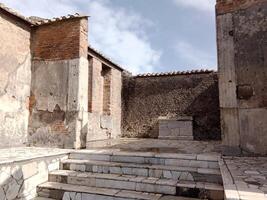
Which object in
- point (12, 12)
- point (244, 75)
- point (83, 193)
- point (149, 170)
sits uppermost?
point (12, 12)

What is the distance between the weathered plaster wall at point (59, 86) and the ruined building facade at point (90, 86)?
0.03 m

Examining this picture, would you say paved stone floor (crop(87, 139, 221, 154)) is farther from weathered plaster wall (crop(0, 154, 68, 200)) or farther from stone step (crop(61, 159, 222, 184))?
weathered plaster wall (crop(0, 154, 68, 200))

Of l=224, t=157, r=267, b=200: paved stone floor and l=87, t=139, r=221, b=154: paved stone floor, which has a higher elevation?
l=87, t=139, r=221, b=154: paved stone floor

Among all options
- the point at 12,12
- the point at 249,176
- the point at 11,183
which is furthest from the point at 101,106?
the point at 249,176

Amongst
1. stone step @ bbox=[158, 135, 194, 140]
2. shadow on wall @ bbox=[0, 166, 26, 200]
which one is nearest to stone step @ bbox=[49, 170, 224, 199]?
shadow on wall @ bbox=[0, 166, 26, 200]

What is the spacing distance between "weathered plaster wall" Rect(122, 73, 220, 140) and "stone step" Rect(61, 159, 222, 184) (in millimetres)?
5910

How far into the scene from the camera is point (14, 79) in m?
6.36

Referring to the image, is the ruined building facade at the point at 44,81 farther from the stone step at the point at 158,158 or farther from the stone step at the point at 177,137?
the stone step at the point at 177,137

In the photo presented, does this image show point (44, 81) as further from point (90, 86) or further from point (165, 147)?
point (165, 147)

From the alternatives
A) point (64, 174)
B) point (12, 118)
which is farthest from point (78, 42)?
point (64, 174)

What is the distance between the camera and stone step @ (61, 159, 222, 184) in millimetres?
3994

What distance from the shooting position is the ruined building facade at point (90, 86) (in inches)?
201

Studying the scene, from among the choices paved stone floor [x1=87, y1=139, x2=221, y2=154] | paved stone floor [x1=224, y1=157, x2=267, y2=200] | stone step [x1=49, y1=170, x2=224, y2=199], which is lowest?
stone step [x1=49, y1=170, x2=224, y2=199]

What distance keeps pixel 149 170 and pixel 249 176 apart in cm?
163
